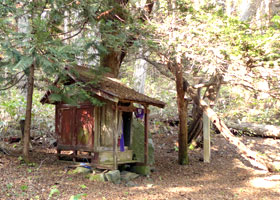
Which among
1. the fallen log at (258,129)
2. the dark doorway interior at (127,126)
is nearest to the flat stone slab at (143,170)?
the dark doorway interior at (127,126)

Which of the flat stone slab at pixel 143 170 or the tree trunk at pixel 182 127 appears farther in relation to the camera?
the tree trunk at pixel 182 127

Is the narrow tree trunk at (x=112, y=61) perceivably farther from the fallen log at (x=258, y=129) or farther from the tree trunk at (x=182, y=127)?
the fallen log at (x=258, y=129)

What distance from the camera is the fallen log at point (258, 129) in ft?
48.2

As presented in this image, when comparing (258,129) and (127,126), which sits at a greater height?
(127,126)

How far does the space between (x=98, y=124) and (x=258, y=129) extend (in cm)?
1039

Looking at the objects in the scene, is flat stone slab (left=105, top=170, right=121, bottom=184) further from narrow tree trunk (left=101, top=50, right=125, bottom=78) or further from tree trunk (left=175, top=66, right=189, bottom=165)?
narrow tree trunk (left=101, top=50, right=125, bottom=78)

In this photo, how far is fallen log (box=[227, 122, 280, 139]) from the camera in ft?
48.2

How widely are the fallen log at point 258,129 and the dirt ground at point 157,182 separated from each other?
3.86m

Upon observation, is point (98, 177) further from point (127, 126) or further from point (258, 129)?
point (258, 129)

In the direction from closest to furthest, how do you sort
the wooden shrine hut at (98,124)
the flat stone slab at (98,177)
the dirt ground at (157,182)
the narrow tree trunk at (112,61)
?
the dirt ground at (157,182) → the flat stone slab at (98,177) → the wooden shrine hut at (98,124) → the narrow tree trunk at (112,61)

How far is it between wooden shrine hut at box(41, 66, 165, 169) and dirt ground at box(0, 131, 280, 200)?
82 centimetres

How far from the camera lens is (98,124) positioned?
A: 8.50 m

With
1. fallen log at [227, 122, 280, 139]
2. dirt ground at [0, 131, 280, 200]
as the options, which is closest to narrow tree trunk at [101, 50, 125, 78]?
dirt ground at [0, 131, 280, 200]

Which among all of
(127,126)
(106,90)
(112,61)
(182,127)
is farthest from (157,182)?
(112,61)
